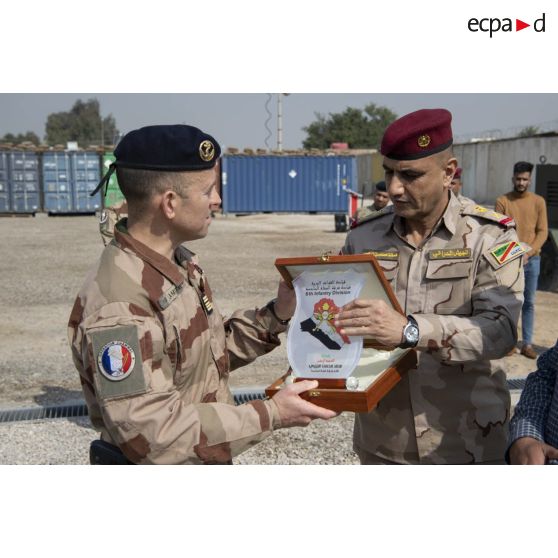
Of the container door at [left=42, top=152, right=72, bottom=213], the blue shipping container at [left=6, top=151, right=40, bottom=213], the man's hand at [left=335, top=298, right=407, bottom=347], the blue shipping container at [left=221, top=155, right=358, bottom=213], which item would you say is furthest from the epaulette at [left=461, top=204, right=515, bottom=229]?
the blue shipping container at [left=6, top=151, right=40, bottom=213]

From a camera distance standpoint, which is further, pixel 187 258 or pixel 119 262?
pixel 187 258

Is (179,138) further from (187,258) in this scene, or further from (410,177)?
(410,177)

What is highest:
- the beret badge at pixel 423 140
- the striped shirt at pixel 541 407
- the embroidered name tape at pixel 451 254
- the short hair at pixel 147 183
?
the beret badge at pixel 423 140

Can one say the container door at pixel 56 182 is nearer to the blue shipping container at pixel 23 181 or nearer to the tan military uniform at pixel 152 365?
the blue shipping container at pixel 23 181

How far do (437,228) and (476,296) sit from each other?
302mm

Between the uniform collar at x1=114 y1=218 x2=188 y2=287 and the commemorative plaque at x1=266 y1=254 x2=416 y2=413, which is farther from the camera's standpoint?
the commemorative plaque at x1=266 y1=254 x2=416 y2=413

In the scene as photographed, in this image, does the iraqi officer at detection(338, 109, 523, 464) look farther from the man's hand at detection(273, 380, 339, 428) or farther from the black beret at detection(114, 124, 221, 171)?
the black beret at detection(114, 124, 221, 171)

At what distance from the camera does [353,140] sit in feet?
210

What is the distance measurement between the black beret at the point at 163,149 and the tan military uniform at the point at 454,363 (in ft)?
3.00

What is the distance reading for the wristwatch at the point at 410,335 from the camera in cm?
218

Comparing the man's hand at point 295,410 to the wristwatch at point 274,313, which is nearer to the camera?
the man's hand at point 295,410

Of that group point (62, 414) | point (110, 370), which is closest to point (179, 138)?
point (110, 370)

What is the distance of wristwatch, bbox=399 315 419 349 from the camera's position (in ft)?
7.16

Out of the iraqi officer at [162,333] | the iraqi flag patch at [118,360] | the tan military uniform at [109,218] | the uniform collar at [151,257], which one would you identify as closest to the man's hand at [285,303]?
the iraqi officer at [162,333]
